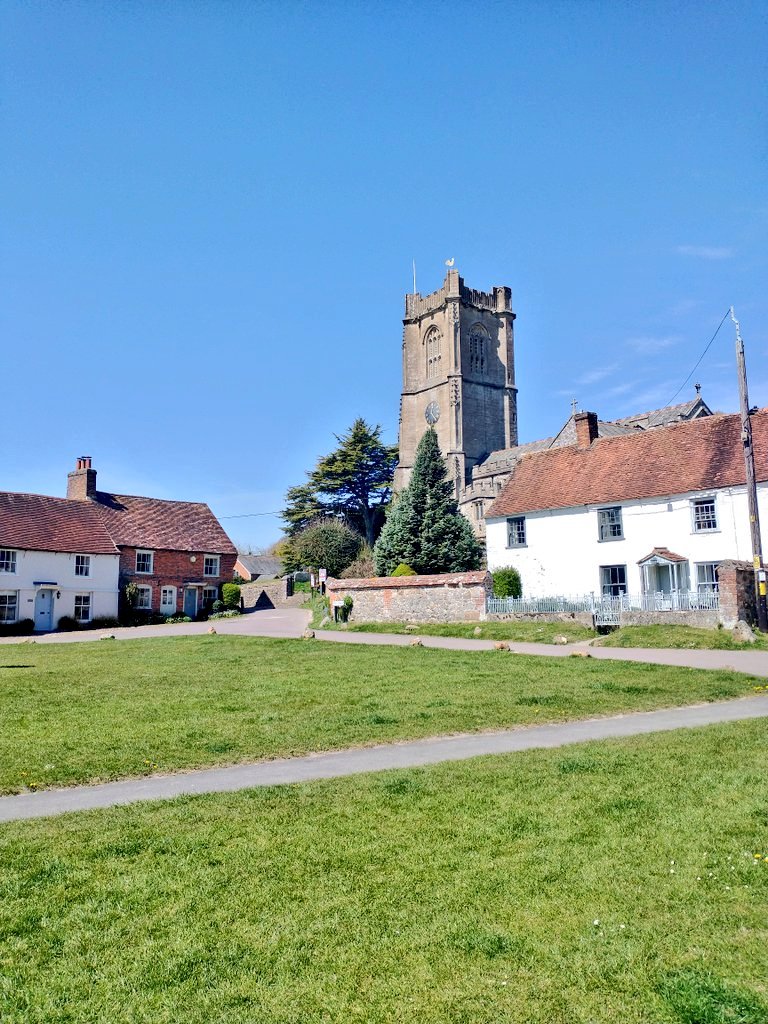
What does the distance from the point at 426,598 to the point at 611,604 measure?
744cm

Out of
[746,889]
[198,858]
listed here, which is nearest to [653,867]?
[746,889]

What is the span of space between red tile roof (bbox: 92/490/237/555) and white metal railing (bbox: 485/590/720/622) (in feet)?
83.7

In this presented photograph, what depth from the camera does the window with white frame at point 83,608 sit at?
4334cm

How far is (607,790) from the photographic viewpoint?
7.02 meters

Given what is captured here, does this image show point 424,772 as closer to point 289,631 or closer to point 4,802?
point 4,802

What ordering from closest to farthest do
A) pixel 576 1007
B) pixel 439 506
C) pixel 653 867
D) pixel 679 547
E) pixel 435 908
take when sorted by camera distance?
pixel 576 1007, pixel 435 908, pixel 653 867, pixel 679 547, pixel 439 506

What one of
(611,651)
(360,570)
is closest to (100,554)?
(360,570)

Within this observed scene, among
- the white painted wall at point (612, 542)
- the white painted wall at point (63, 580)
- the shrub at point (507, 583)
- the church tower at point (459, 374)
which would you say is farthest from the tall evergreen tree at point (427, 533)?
the church tower at point (459, 374)

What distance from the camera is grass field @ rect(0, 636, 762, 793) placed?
29.7ft

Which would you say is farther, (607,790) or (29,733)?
(29,733)

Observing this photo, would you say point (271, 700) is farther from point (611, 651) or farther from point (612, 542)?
point (612, 542)

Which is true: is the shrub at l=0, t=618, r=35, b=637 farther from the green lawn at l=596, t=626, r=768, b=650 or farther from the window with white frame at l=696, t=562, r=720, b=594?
the window with white frame at l=696, t=562, r=720, b=594

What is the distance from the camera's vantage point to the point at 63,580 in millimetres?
42812

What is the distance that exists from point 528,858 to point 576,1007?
68.9 inches
